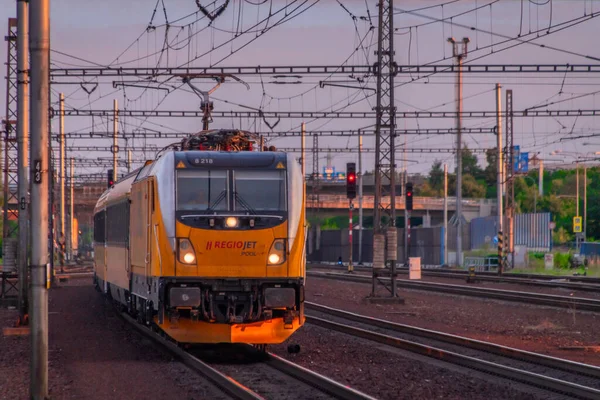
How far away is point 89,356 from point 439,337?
6.76 meters

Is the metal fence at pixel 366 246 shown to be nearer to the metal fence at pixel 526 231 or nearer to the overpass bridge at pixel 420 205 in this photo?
the overpass bridge at pixel 420 205

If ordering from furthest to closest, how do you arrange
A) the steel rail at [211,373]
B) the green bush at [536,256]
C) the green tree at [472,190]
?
the green tree at [472,190] → the green bush at [536,256] → the steel rail at [211,373]

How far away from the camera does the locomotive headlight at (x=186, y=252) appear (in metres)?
14.6

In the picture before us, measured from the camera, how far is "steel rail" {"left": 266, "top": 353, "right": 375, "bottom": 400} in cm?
1130

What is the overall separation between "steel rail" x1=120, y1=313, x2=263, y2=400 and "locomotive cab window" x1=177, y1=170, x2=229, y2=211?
2348mm

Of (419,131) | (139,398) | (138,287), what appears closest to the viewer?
(139,398)

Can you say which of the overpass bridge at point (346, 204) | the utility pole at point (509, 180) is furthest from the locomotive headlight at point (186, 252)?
the overpass bridge at point (346, 204)

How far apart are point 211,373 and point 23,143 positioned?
9609mm

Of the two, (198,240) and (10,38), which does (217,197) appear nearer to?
(198,240)

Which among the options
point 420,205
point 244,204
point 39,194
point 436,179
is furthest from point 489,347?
point 436,179

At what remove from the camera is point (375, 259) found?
2947 cm

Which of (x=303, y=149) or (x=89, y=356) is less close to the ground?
(x=303, y=149)

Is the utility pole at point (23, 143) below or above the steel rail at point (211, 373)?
above

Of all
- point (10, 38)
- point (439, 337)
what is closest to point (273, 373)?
point (439, 337)
